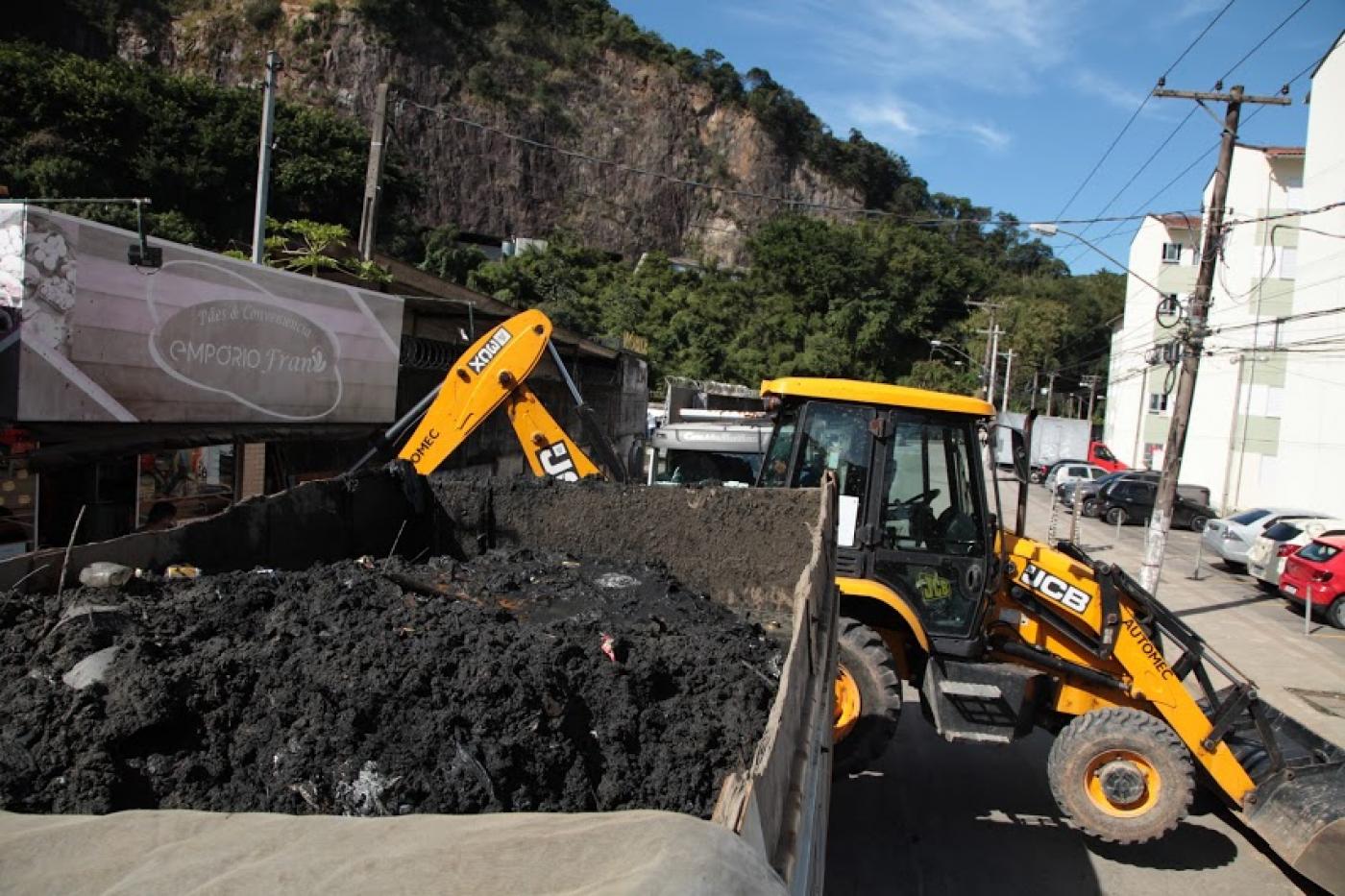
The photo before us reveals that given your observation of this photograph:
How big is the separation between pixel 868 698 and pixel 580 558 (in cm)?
184

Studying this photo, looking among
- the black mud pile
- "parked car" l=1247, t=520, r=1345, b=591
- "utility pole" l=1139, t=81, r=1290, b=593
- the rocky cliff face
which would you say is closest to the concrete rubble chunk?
the black mud pile

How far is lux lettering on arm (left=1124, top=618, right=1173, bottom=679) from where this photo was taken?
5.66m

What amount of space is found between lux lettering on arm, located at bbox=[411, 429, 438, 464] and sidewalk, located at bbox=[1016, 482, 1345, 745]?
15.5ft

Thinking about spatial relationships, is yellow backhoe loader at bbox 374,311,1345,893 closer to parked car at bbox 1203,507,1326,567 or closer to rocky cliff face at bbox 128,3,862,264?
parked car at bbox 1203,507,1326,567

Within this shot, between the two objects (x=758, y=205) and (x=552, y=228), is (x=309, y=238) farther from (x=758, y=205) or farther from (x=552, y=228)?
(x=758, y=205)

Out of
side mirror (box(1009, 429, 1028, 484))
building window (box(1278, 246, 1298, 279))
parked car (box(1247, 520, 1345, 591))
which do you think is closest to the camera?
side mirror (box(1009, 429, 1028, 484))

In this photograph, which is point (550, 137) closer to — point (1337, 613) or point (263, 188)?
point (263, 188)

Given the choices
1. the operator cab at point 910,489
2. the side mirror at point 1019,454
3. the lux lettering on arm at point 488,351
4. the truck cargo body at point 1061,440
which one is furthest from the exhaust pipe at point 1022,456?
the truck cargo body at point 1061,440

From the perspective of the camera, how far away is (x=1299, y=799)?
5082 mm

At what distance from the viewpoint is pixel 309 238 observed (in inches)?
563

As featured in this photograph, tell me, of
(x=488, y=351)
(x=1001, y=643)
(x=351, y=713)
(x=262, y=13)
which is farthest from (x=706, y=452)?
(x=262, y=13)

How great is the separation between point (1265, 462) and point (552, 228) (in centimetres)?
6253

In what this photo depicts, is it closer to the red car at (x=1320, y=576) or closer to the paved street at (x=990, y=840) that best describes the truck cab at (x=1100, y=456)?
the red car at (x=1320, y=576)

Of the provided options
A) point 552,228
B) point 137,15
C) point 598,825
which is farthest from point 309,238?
point 552,228
